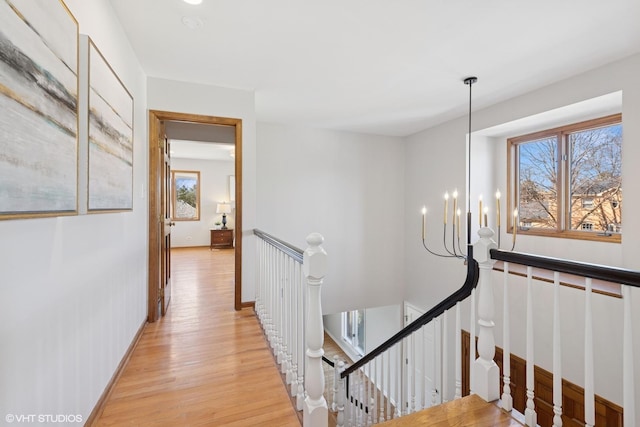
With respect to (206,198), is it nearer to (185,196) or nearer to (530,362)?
(185,196)

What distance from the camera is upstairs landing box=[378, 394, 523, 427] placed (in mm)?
1330

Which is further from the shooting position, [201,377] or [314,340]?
[201,377]

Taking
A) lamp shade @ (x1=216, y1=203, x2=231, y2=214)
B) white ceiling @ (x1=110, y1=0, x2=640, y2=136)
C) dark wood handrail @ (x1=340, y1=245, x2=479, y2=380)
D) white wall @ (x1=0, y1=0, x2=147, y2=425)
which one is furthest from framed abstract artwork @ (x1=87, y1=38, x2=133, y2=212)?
lamp shade @ (x1=216, y1=203, x2=231, y2=214)

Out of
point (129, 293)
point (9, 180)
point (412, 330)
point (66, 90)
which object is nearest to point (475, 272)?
point (412, 330)

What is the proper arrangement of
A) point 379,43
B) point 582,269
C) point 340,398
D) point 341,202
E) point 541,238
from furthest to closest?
1. point 341,202
2. point 541,238
3. point 340,398
4. point 379,43
5. point 582,269

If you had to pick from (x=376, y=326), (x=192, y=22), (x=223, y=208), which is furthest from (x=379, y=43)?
(x=223, y=208)

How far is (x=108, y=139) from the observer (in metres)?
1.68

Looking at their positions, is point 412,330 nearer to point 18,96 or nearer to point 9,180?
point 9,180

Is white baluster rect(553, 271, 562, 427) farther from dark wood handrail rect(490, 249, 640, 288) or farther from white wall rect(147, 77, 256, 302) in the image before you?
white wall rect(147, 77, 256, 302)

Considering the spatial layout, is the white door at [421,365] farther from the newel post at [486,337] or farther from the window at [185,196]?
the window at [185,196]

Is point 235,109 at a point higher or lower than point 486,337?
higher

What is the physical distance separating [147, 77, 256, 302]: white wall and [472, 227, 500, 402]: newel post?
2274 mm

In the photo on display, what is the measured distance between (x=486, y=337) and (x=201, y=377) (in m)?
1.81

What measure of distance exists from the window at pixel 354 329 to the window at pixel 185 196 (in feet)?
15.8
